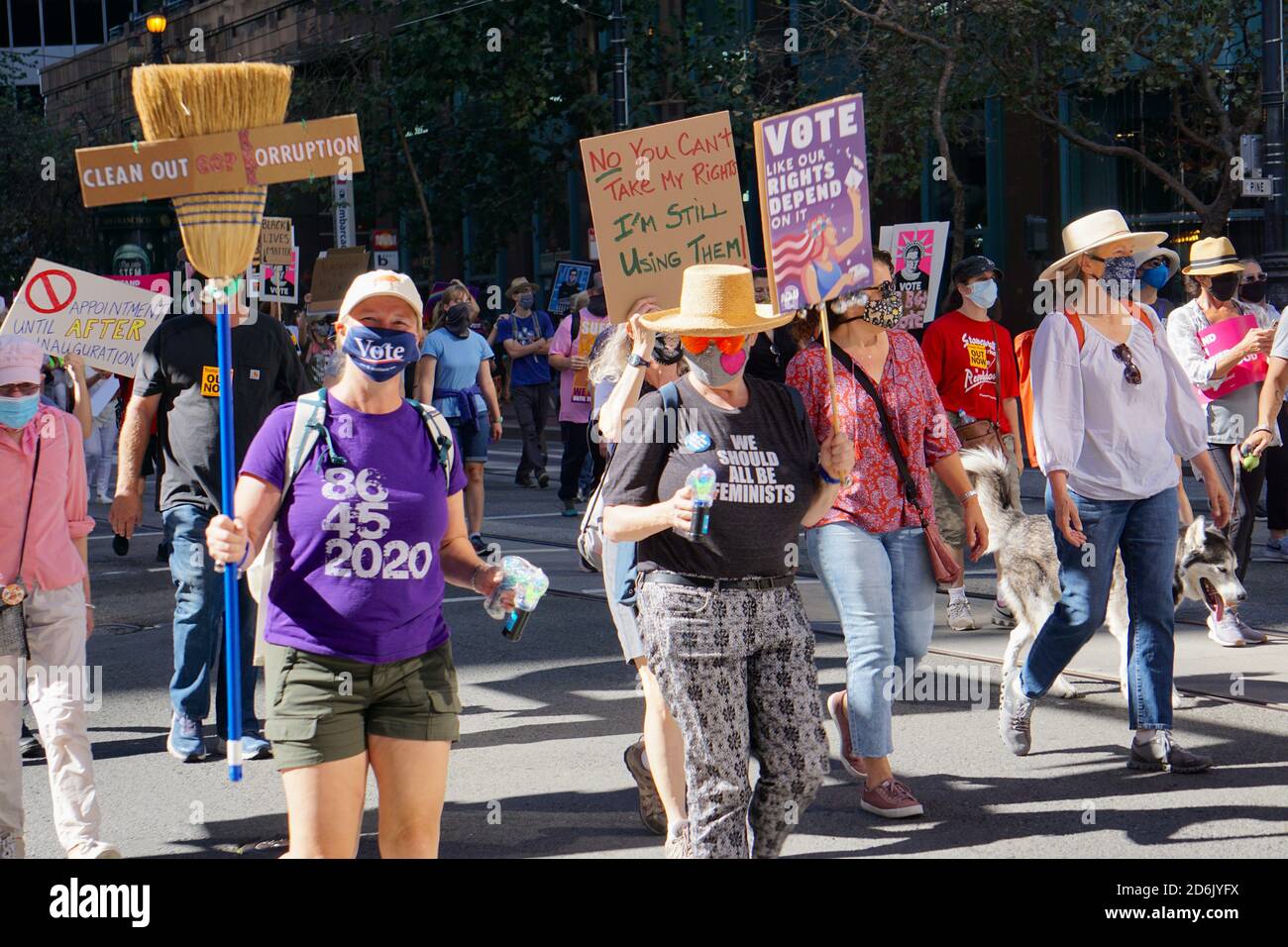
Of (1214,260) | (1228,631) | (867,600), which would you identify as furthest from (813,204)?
(1214,260)

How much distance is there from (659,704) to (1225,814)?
213cm

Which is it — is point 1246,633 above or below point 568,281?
below

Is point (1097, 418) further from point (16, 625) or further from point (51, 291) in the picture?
point (51, 291)

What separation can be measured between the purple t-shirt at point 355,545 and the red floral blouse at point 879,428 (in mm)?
1822

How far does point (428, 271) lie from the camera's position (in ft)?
109

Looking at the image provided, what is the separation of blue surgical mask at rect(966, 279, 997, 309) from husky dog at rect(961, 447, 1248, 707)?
1.73m

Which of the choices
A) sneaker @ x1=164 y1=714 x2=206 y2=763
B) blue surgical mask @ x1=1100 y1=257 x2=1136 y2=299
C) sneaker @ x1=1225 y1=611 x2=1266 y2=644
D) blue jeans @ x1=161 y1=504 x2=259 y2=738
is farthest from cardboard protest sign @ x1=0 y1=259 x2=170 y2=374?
sneaker @ x1=1225 y1=611 x2=1266 y2=644

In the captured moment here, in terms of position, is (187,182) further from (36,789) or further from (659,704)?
(36,789)

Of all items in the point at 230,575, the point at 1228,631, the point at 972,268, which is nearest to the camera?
the point at 230,575

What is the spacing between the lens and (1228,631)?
8461mm

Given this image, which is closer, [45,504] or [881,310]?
[45,504]

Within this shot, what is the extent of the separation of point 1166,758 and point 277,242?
13.5 meters

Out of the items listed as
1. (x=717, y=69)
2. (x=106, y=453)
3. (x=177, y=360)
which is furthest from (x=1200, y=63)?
A: (x=177, y=360)

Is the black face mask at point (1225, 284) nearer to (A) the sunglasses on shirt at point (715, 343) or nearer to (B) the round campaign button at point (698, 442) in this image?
(A) the sunglasses on shirt at point (715, 343)
